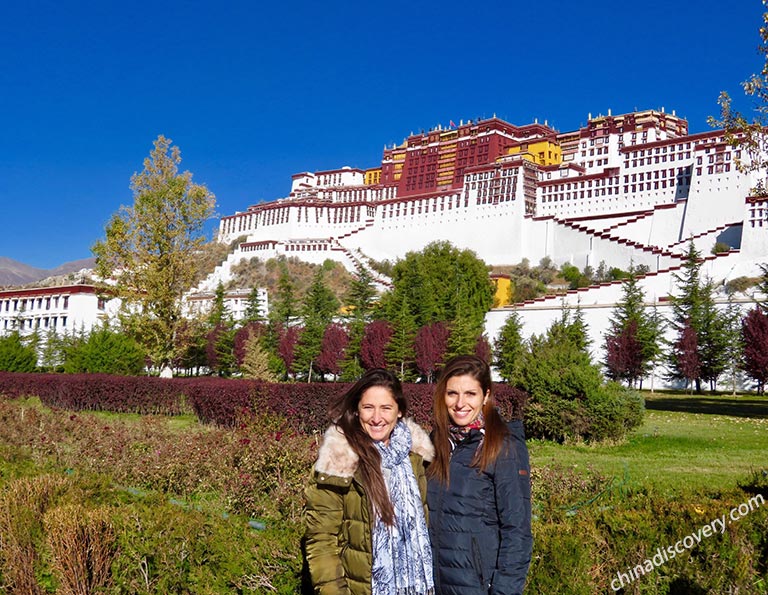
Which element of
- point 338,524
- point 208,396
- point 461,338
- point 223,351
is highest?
point 461,338

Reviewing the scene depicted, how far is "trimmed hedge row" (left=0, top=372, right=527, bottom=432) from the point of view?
1318cm

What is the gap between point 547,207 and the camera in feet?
216

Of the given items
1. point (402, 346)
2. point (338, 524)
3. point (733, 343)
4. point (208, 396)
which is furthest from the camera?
point (402, 346)

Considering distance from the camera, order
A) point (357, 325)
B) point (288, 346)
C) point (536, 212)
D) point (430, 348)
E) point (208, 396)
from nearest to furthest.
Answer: point (208, 396) → point (430, 348) → point (357, 325) → point (288, 346) → point (536, 212)

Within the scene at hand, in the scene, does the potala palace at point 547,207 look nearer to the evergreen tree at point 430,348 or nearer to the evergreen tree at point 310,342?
the evergreen tree at point 430,348

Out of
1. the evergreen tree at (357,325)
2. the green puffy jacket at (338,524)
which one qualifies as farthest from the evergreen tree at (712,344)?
the green puffy jacket at (338,524)

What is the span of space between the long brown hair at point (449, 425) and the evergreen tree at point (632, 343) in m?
30.1

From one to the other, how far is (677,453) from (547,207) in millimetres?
Answer: 57099

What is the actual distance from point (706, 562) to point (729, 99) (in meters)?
11.6

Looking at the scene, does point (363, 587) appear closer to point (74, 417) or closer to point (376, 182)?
point (74, 417)

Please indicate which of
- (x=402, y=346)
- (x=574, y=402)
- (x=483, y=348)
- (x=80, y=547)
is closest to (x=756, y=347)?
(x=483, y=348)

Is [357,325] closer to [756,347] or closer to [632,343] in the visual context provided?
[632,343]

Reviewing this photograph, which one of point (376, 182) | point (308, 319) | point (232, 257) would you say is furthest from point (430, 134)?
point (308, 319)

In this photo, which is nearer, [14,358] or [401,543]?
[401,543]
